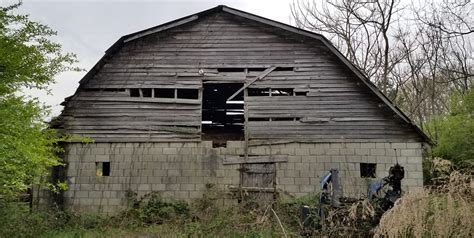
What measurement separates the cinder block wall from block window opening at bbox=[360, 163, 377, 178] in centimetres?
23

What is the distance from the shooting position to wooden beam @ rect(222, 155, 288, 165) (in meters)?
13.8

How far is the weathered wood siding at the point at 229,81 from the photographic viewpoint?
1391 cm

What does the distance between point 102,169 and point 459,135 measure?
15485 millimetres

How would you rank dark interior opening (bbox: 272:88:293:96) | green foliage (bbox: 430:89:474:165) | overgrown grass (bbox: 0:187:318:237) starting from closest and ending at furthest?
overgrown grass (bbox: 0:187:318:237) → dark interior opening (bbox: 272:88:293:96) → green foliage (bbox: 430:89:474:165)

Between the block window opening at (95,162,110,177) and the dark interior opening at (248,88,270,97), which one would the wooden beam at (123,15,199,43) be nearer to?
the dark interior opening at (248,88,270,97)

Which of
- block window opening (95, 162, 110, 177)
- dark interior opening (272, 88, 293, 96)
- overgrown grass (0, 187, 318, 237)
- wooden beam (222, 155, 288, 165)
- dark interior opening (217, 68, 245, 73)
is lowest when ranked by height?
overgrown grass (0, 187, 318, 237)

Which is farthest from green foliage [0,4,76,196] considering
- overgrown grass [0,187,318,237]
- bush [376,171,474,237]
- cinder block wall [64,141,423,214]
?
bush [376,171,474,237]

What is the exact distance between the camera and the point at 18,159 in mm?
8141

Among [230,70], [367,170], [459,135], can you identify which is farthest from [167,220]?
[459,135]

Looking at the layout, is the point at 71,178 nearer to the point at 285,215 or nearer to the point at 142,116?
the point at 142,116

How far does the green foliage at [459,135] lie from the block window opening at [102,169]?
14442 mm

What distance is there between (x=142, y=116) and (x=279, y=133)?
188 inches

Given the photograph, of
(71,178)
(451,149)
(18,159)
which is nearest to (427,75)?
(451,149)

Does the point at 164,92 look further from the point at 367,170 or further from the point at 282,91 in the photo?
the point at 367,170
